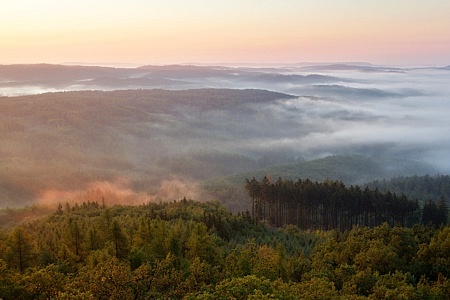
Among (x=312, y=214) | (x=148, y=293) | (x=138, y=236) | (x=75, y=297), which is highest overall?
(x=75, y=297)

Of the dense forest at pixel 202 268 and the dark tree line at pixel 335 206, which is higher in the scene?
the dense forest at pixel 202 268

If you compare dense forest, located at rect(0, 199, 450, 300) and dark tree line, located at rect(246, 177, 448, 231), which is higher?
dense forest, located at rect(0, 199, 450, 300)

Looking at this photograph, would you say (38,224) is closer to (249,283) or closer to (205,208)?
(205,208)

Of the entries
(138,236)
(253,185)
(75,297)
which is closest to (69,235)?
(138,236)

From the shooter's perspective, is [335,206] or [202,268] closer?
[202,268]

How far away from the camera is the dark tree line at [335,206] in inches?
6619

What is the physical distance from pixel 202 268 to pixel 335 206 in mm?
132896

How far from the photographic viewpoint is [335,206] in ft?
579

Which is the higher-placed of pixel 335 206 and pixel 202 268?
pixel 202 268

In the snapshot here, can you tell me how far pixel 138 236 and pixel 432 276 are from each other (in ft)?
172

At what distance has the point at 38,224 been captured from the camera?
15025cm

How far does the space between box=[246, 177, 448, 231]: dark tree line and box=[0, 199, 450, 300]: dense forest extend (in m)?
54.8

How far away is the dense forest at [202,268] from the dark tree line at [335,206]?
2159 inches

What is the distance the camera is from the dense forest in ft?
133
